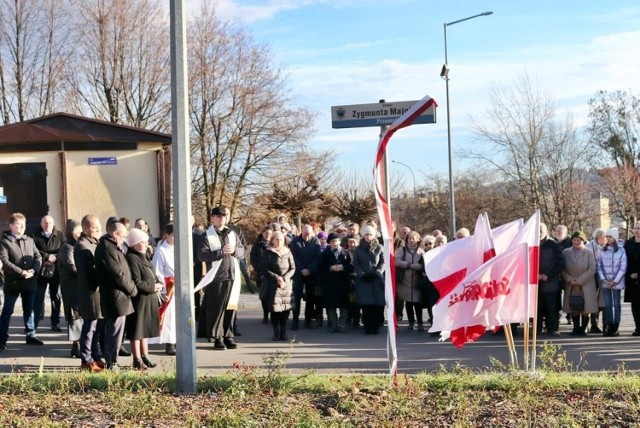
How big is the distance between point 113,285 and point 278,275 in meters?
3.74

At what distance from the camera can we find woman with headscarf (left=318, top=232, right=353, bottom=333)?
46.3 feet

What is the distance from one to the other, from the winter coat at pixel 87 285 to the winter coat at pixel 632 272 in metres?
8.45

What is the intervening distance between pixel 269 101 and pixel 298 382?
26.0m

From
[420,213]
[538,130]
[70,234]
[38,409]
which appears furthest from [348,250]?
[420,213]

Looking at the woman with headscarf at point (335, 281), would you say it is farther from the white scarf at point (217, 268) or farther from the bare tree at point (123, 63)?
the bare tree at point (123, 63)

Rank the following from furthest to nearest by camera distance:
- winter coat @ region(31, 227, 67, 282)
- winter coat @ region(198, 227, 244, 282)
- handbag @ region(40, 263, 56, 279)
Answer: winter coat @ region(31, 227, 67, 282), handbag @ region(40, 263, 56, 279), winter coat @ region(198, 227, 244, 282)

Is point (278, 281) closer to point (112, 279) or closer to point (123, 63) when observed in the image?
point (112, 279)

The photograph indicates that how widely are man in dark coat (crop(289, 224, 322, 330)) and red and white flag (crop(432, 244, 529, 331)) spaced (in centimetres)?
687

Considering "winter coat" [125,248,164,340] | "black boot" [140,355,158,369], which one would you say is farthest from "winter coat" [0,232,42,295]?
"black boot" [140,355,158,369]

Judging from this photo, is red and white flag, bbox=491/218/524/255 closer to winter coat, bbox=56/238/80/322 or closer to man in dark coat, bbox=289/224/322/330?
winter coat, bbox=56/238/80/322

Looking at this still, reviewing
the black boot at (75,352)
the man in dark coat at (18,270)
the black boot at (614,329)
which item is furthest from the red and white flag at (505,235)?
the man in dark coat at (18,270)

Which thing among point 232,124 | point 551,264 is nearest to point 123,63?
point 232,124

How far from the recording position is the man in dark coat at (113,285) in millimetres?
9594

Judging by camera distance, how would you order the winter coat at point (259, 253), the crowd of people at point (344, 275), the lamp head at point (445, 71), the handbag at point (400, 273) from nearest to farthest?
the crowd of people at point (344, 275) < the winter coat at point (259, 253) < the handbag at point (400, 273) < the lamp head at point (445, 71)
